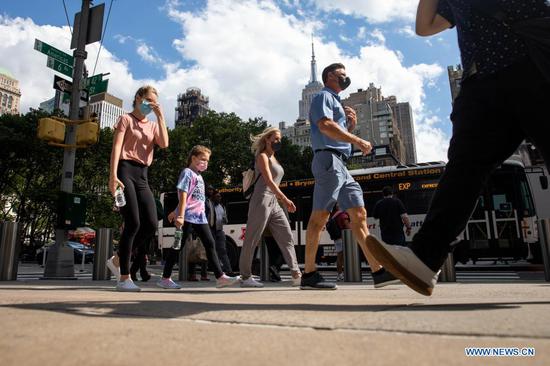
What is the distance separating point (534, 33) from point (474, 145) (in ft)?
2.01

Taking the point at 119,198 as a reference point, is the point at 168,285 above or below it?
below

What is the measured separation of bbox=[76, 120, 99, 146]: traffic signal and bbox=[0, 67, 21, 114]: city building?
11508 cm

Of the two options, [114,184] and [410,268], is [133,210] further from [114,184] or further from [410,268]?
[410,268]

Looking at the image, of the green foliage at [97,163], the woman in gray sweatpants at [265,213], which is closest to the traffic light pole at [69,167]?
the woman in gray sweatpants at [265,213]

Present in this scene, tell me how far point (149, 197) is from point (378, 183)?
29.9 ft

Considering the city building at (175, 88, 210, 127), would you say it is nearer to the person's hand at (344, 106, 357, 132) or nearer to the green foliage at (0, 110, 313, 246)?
the green foliage at (0, 110, 313, 246)

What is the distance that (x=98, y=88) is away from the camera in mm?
9750

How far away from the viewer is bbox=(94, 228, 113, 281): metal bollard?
7.49 meters

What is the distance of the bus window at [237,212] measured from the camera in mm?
13469

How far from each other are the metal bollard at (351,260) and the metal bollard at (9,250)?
558 cm

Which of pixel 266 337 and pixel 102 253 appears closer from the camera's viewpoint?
pixel 266 337

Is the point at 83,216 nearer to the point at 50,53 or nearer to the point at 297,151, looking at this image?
the point at 50,53

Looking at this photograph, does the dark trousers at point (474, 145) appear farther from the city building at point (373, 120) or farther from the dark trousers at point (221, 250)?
the city building at point (373, 120)

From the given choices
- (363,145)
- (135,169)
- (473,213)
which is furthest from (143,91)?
(473,213)
